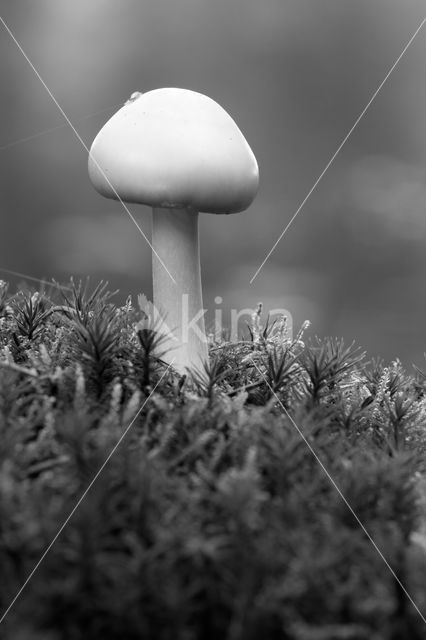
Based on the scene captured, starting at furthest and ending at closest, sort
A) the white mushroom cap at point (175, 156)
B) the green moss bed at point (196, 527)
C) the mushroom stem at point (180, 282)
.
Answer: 1. the mushroom stem at point (180, 282)
2. the white mushroom cap at point (175, 156)
3. the green moss bed at point (196, 527)

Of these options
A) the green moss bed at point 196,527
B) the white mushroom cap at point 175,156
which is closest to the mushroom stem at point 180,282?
the white mushroom cap at point 175,156

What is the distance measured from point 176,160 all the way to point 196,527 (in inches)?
32.6

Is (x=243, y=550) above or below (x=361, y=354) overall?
below

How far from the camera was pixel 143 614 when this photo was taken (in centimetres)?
74

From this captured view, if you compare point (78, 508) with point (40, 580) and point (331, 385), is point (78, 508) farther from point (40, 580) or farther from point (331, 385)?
point (331, 385)

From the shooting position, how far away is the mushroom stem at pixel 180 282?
5.32 feet

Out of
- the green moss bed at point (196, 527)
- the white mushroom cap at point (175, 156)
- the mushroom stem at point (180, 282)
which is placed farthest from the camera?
the mushroom stem at point (180, 282)

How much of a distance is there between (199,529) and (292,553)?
12 centimetres

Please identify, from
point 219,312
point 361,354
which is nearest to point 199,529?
point 361,354

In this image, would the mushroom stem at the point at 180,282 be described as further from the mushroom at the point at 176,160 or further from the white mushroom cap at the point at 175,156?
the white mushroom cap at the point at 175,156

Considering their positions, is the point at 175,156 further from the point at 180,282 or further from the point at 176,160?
the point at 180,282

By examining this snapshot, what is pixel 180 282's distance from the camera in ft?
5.41

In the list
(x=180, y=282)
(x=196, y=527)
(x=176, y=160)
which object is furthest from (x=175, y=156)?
(x=196, y=527)

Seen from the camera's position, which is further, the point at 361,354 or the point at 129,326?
the point at 129,326
